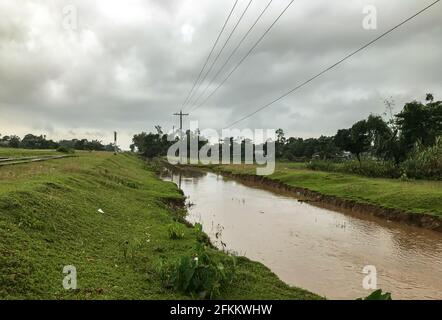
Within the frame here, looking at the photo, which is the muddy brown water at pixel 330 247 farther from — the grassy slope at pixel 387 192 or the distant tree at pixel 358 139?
the distant tree at pixel 358 139

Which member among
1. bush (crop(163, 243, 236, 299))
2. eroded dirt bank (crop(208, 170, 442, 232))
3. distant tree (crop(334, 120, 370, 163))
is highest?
distant tree (crop(334, 120, 370, 163))

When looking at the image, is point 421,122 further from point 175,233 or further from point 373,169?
point 175,233

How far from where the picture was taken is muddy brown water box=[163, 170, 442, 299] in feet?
36.4

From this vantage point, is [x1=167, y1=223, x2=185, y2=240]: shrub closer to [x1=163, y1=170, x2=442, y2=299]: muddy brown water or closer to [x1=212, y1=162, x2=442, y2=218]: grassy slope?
[x1=163, y1=170, x2=442, y2=299]: muddy brown water

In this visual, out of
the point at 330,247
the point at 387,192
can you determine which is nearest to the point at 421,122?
the point at 387,192

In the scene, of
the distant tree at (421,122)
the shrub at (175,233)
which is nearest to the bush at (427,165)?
the distant tree at (421,122)

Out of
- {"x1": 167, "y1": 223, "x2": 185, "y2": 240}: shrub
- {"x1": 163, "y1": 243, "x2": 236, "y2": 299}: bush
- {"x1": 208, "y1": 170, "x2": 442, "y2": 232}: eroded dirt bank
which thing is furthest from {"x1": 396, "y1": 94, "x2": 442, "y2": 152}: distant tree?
{"x1": 163, "y1": 243, "x2": 236, "y2": 299}: bush

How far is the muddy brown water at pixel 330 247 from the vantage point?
11086mm

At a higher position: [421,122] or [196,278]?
[421,122]

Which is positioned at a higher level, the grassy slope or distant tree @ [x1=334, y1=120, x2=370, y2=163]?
distant tree @ [x1=334, y1=120, x2=370, y2=163]

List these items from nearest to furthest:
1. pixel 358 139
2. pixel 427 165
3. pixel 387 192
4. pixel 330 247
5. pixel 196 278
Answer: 1. pixel 196 278
2. pixel 330 247
3. pixel 387 192
4. pixel 427 165
5. pixel 358 139

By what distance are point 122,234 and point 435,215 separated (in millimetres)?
15728

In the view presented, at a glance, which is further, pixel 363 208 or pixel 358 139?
pixel 358 139

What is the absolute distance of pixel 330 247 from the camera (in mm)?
15406
